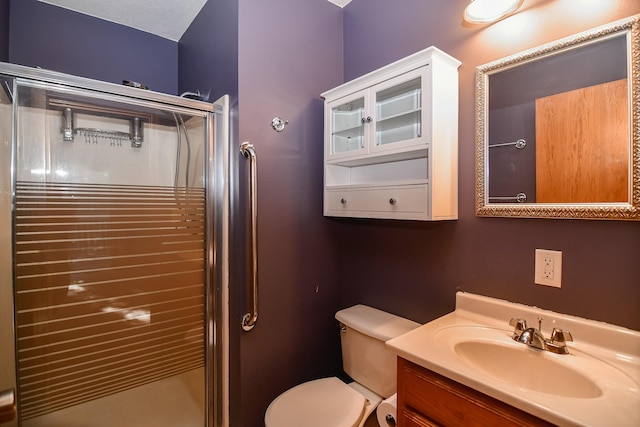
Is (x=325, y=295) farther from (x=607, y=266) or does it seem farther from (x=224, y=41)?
(x=224, y=41)

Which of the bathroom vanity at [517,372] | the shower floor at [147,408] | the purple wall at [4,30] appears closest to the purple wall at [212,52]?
the purple wall at [4,30]

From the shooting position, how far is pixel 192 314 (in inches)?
Result: 61.6

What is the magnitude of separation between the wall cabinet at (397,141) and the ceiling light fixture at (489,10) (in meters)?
0.16

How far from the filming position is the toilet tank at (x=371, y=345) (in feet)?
4.46

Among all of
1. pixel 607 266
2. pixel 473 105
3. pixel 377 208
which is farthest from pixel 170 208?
A: pixel 607 266

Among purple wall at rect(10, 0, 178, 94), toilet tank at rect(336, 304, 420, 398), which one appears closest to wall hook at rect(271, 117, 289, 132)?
toilet tank at rect(336, 304, 420, 398)

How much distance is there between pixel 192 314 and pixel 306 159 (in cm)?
102

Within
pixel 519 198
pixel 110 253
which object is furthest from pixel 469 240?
pixel 110 253

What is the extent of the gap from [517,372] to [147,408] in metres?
1.67

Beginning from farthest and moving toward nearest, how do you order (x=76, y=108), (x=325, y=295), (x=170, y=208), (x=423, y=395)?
(x=325, y=295) < (x=170, y=208) < (x=76, y=108) < (x=423, y=395)

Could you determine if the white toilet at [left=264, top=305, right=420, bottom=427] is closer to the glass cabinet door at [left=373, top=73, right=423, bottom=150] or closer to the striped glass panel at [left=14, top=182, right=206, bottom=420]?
the striped glass panel at [left=14, top=182, right=206, bottom=420]

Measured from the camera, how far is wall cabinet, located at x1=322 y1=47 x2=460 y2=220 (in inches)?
46.9

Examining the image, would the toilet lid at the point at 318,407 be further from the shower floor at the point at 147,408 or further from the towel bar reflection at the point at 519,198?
the towel bar reflection at the point at 519,198

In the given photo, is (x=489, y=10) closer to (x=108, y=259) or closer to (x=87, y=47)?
(x=108, y=259)
